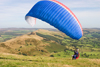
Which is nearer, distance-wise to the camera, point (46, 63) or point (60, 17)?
point (46, 63)

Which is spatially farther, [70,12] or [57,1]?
[57,1]

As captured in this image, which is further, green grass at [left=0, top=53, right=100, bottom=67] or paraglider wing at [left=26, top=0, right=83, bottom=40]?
paraglider wing at [left=26, top=0, right=83, bottom=40]

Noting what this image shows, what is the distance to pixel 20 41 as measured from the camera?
7495 inches

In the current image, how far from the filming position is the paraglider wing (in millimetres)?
15414

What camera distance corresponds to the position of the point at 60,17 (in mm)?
15594

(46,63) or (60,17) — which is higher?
(60,17)

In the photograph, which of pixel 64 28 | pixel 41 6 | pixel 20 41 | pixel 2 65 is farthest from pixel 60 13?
pixel 20 41

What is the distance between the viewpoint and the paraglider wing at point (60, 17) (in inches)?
607

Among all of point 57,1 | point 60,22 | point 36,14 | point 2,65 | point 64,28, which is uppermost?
point 57,1

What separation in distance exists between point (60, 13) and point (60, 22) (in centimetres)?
172

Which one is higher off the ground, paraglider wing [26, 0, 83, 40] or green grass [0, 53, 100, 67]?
paraglider wing [26, 0, 83, 40]

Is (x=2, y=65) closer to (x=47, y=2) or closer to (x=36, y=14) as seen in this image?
(x=36, y=14)

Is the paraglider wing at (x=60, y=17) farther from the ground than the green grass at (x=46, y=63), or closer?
farther from the ground

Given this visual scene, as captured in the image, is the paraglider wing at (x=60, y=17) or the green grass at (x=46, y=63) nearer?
the green grass at (x=46, y=63)
